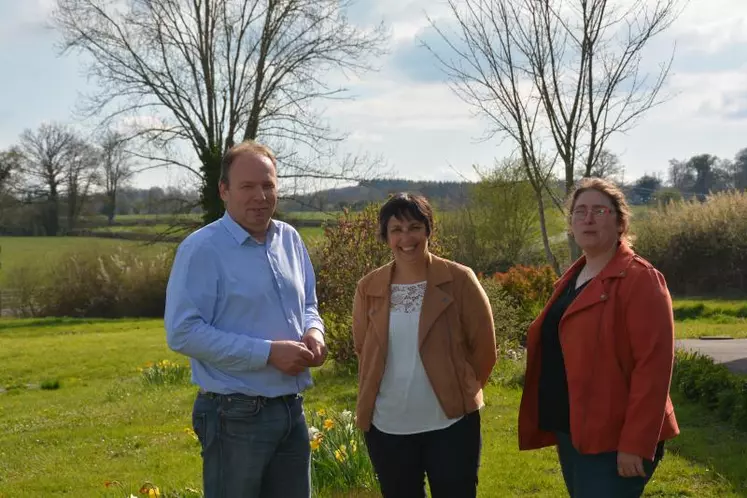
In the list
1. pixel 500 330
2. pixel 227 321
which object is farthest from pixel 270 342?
pixel 500 330

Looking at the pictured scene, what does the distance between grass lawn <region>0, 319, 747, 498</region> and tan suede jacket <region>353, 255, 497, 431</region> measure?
1.52 meters

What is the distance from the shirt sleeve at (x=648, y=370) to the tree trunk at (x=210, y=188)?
20.6m

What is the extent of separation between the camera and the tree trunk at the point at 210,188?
77.3ft

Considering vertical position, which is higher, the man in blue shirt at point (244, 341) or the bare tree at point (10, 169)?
→ the bare tree at point (10, 169)

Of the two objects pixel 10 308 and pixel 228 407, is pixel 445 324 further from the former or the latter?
pixel 10 308

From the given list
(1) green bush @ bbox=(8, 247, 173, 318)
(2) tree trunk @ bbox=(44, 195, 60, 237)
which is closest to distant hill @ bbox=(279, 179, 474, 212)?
(1) green bush @ bbox=(8, 247, 173, 318)

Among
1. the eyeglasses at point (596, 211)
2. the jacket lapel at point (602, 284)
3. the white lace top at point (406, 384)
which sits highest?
the eyeglasses at point (596, 211)

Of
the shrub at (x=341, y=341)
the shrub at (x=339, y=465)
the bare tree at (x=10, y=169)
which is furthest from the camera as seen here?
the bare tree at (x=10, y=169)

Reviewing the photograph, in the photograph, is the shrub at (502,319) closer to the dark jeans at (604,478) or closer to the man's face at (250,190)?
the dark jeans at (604,478)

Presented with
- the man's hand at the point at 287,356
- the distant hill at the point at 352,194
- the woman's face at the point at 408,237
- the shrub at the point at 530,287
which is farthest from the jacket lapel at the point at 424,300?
the distant hill at the point at 352,194

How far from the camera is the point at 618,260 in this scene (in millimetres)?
3191

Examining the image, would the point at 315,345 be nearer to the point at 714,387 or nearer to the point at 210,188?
the point at 714,387

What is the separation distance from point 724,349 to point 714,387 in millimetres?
4206

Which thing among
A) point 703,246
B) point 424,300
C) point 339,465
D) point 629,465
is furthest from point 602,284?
point 703,246
